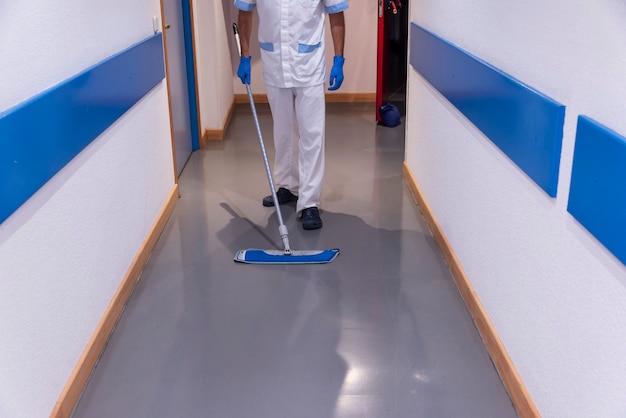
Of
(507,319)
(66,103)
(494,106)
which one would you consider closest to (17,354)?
(66,103)

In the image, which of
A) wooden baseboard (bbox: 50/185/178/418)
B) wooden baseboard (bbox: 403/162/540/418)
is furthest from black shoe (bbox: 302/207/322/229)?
wooden baseboard (bbox: 50/185/178/418)

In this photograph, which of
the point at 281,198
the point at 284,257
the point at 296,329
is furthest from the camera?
the point at 281,198

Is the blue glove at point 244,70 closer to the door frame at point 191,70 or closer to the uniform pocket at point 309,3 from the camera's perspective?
the uniform pocket at point 309,3

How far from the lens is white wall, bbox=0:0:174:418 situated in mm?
1597

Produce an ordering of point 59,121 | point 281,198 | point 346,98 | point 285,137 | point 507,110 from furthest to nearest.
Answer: point 346,98, point 281,198, point 285,137, point 507,110, point 59,121

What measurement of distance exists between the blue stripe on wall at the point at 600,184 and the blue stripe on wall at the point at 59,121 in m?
1.29

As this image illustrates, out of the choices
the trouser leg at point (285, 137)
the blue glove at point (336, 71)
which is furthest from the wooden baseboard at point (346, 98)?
the blue glove at point (336, 71)

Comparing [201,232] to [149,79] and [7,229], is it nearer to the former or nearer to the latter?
[149,79]

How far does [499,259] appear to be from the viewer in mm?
2133

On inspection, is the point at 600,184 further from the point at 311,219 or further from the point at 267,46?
the point at 267,46

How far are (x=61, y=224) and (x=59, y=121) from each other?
297mm

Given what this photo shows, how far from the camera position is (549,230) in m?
1.69

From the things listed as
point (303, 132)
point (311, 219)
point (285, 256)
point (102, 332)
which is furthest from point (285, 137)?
point (102, 332)

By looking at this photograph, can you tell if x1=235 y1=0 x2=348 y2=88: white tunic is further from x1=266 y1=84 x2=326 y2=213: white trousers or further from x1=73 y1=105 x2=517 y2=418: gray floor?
x1=73 y1=105 x2=517 y2=418: gray floor
